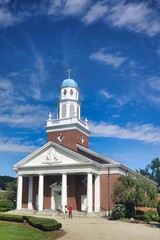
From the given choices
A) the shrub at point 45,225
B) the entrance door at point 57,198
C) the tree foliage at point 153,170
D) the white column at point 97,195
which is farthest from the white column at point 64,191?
the tree foliage at point 153,170

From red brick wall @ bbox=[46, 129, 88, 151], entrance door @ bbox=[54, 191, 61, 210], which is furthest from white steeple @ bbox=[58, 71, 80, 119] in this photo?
entrance door @ bbox=[54, 191, 61, 210]

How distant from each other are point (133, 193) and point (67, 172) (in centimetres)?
986

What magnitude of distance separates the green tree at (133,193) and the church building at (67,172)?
11.7ft

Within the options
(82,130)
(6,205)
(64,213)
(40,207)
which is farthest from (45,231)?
(82,130)

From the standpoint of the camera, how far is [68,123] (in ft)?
154

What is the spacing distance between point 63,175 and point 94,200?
5.74 meters

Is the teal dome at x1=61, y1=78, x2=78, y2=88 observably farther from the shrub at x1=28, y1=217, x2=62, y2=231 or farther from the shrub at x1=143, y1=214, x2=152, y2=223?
the shrub at x1=28, y1=217, x2=62, y2=231

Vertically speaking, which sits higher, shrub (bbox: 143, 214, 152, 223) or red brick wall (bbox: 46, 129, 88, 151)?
red brick wall (bbox: 46, 129, 88, 151)

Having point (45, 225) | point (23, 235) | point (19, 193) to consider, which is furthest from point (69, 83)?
point (23, 235)

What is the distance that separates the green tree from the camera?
35.6 metres

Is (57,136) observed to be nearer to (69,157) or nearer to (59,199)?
(69,157)

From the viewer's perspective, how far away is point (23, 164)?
4575cm

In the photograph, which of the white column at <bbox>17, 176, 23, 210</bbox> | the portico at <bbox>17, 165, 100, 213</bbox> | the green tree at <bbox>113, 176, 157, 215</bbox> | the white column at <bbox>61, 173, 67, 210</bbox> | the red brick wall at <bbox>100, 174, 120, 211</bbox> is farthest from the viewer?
the white column at <bbox>17, 176, 23, 210</bbox>

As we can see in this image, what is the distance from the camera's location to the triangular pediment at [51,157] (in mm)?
41719
